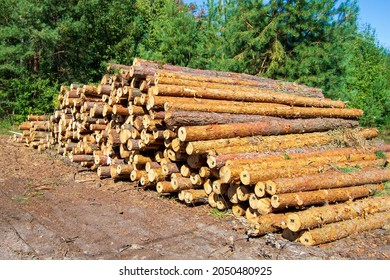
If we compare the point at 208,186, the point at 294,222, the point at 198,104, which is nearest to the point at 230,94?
the point at 198,104

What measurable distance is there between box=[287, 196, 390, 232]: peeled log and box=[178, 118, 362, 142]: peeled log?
2.12 meters

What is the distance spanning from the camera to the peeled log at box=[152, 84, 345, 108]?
7.29m

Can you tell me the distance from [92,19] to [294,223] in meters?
20.0

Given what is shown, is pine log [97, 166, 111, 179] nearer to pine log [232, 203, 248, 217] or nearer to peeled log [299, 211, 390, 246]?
pine log [232, 203, 248, 217]

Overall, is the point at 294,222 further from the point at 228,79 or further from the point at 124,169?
the point at 228,79

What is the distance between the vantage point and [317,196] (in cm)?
544

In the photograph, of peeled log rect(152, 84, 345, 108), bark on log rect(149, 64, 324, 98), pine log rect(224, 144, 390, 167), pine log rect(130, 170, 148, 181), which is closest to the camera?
pine log rect(224, 144, 390, 167)

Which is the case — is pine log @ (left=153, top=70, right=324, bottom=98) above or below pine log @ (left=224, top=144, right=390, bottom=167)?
above

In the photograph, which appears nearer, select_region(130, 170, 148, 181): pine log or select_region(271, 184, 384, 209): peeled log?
select_region(271, 184, 384, 209): peeled log

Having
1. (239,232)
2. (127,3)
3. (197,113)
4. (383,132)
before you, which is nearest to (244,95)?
(197,113)

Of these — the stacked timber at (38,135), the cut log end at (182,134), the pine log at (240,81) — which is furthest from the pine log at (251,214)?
the stacked timber at (38,135)

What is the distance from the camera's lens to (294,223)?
16.0 ft

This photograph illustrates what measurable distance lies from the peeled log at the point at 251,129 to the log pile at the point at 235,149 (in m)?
0.02

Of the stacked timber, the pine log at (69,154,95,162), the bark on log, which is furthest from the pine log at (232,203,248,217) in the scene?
the stacked timber
